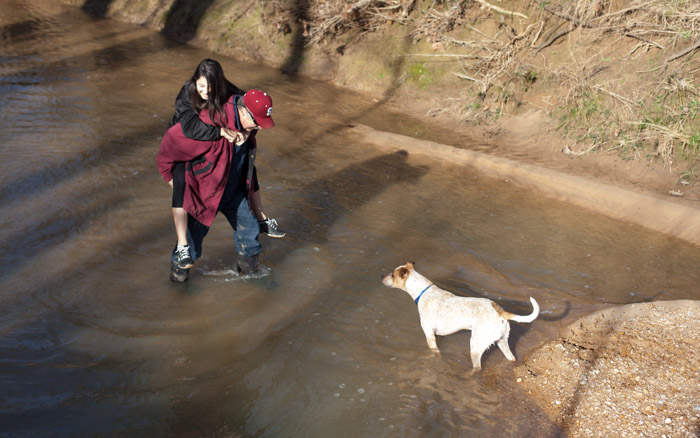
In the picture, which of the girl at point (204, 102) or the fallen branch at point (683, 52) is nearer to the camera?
the girl at point (204, 102)

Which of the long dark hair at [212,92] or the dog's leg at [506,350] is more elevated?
the long dark hair at [212,92]

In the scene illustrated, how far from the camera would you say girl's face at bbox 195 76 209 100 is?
430 centimetres

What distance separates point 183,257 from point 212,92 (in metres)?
1.55

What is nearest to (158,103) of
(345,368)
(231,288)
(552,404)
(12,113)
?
(12,113)

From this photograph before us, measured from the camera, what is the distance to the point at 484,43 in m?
12.9

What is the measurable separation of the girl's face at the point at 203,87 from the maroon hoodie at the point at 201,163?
0.46 ft

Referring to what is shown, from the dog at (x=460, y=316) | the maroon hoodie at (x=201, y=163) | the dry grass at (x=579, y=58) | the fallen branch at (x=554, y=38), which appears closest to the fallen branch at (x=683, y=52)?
the dry grass at (x=579, y=58)

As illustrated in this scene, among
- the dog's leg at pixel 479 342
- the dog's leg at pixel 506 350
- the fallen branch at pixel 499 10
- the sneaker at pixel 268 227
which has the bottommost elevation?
the dog's leg at pixel 506 350

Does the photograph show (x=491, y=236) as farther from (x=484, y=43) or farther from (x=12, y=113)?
(x=12, y=113)

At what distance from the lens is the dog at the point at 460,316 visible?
4688 mm

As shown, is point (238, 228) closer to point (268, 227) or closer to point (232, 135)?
point (268, 227)

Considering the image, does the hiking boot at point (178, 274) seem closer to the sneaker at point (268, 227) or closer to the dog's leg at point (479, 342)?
the sneaker at point (268, 227)

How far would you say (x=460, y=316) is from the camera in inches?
188

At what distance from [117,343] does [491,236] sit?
5055 millimetres
